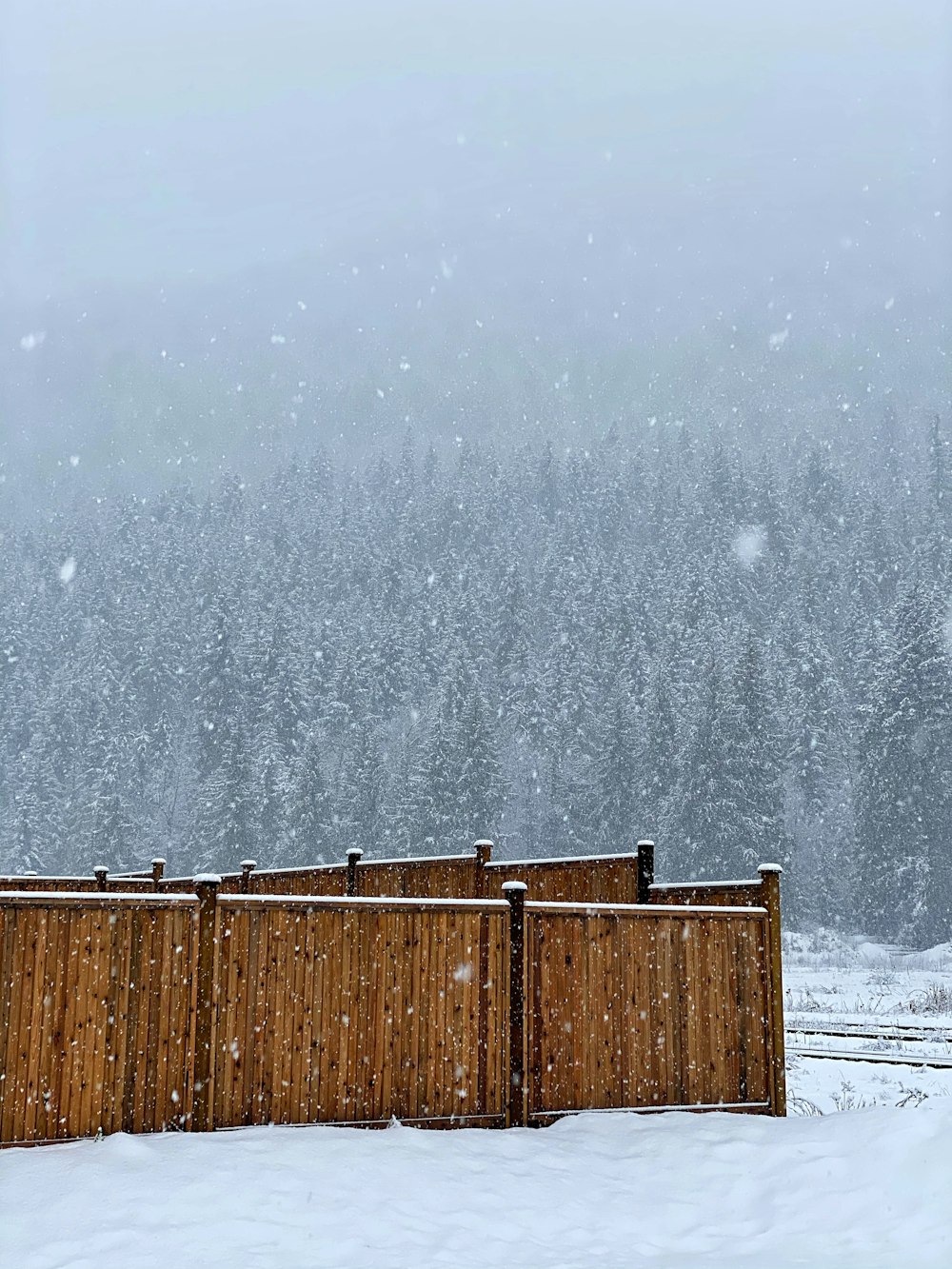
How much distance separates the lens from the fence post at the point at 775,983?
8750 mm

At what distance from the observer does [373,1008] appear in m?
7.95

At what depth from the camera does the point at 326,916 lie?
7961mm

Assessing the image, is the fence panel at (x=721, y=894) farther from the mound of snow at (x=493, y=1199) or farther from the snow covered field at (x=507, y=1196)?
the mound of snow at (x=493, y=1199)

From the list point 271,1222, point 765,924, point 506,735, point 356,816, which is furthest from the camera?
point 506,735

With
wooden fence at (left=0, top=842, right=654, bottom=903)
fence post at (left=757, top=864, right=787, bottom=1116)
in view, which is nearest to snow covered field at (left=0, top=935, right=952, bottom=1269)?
fence post at (left=757, top=864, right=787, bottom=1116)

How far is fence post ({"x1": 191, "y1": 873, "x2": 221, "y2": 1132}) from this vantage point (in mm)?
7332

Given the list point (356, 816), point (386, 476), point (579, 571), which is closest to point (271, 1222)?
point (356, 816)

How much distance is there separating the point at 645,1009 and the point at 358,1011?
2.44 metres

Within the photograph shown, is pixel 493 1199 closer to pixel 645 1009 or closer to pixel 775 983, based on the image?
pixel 645 1009

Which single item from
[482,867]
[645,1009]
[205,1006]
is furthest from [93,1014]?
[482,867]

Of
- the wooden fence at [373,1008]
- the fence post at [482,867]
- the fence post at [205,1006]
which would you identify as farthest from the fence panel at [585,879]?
the fence post at [205,1006]

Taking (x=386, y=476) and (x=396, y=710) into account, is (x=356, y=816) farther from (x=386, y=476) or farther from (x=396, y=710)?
(x=386, y=476)

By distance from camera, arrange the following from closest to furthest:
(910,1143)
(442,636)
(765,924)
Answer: (910,1143) < (765,924) < (442,636)

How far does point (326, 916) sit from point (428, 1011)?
1119 mm
